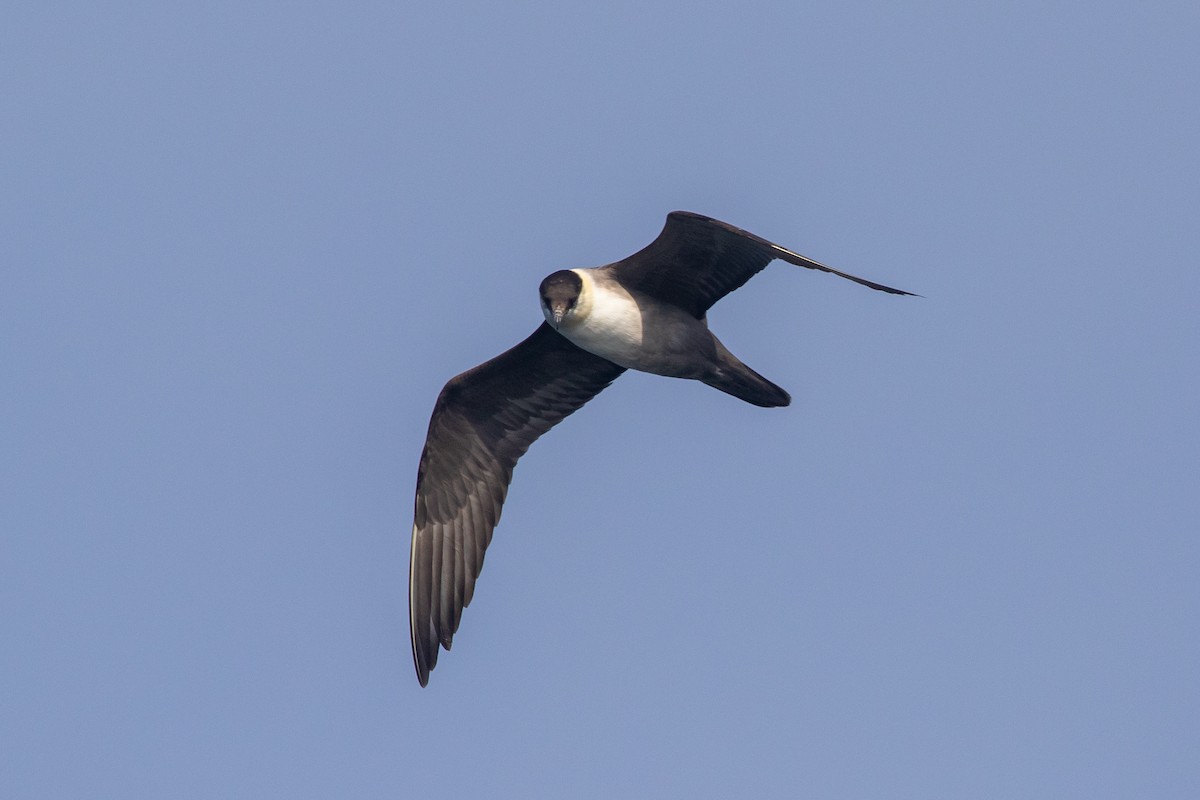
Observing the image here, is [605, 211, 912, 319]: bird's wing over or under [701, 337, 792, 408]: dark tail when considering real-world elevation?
over

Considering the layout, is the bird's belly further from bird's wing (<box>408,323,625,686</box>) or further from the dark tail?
bird's wing (<box>408,323,625,686</box>)

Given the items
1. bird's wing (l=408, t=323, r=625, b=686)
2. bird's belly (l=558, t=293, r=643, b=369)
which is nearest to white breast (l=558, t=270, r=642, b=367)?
bird's belly (l=558, t=293, r=643, b=369)

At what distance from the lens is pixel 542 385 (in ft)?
45.7

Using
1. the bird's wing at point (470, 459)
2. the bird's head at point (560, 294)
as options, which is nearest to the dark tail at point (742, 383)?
the bird's wing at point (470, 459)

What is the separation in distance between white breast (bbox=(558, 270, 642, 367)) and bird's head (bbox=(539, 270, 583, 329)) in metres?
0.07

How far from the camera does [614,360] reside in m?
12.9

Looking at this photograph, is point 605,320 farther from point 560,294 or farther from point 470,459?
point 470,459

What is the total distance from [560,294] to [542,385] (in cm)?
192

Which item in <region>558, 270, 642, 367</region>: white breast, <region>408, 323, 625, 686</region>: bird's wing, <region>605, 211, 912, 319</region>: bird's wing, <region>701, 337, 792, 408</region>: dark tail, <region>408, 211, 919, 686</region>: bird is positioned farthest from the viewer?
<region>408, 323, 625, 686</region>: bird's wing

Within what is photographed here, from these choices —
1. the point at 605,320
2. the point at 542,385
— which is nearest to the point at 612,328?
the point at 605,320

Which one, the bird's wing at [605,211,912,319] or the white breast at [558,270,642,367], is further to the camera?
the white breast at [558,270,642,367]

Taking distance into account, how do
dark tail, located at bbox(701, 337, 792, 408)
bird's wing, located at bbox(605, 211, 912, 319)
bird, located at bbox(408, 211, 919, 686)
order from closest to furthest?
1. bird's wing, located at bbox(605, 211, 912, 319)
2. bird, located at bbox(408, 211, 919, 686)
3. dark tail, located at bbox(701, 337, 792, 408)

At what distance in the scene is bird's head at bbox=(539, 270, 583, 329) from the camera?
12.1 meters

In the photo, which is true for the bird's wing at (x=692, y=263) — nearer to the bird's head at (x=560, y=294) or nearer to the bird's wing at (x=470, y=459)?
the bird's head at (x=560, y=294)
